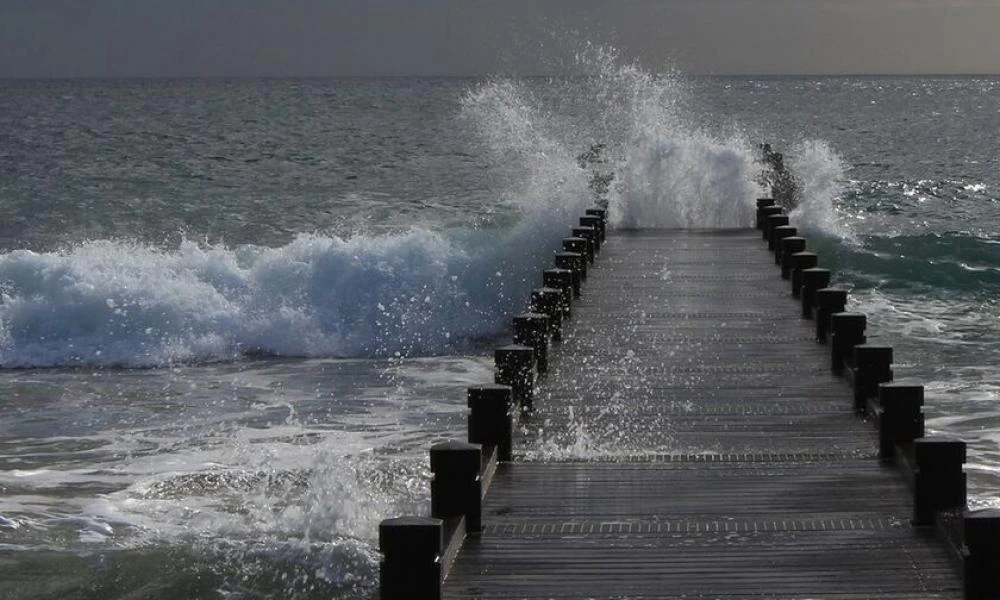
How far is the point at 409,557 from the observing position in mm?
6973

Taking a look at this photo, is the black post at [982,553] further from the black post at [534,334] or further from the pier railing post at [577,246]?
the pier railing post at [577,246]

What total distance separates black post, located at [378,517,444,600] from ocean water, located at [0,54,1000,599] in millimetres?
3085

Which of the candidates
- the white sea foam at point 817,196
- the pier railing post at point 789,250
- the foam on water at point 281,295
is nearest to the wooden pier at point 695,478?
the pier railing post at point 789,250

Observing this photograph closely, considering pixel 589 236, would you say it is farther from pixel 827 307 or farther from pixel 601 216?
pixel 827 307

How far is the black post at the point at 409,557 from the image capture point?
22.8ft

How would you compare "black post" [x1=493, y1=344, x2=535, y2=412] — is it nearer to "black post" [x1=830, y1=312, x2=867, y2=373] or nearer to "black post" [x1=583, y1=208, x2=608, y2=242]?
"black post" [x1=830, y1=312, x2=867, y2=373]

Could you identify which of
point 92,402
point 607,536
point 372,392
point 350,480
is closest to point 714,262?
point 372,392

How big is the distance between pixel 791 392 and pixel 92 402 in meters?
9.46

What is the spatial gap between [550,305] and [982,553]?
22.6ft

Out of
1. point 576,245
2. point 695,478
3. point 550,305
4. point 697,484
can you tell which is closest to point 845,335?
point 550,305

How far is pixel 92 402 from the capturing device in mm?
18234

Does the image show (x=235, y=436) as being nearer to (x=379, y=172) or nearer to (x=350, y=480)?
(x=350, y=480)

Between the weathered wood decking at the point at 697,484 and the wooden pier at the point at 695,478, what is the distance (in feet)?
0.05

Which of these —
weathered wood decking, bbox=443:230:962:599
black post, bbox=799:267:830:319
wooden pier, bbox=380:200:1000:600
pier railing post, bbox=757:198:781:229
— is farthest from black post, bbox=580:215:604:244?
wooden pier, bbox=380:200:1000:600
